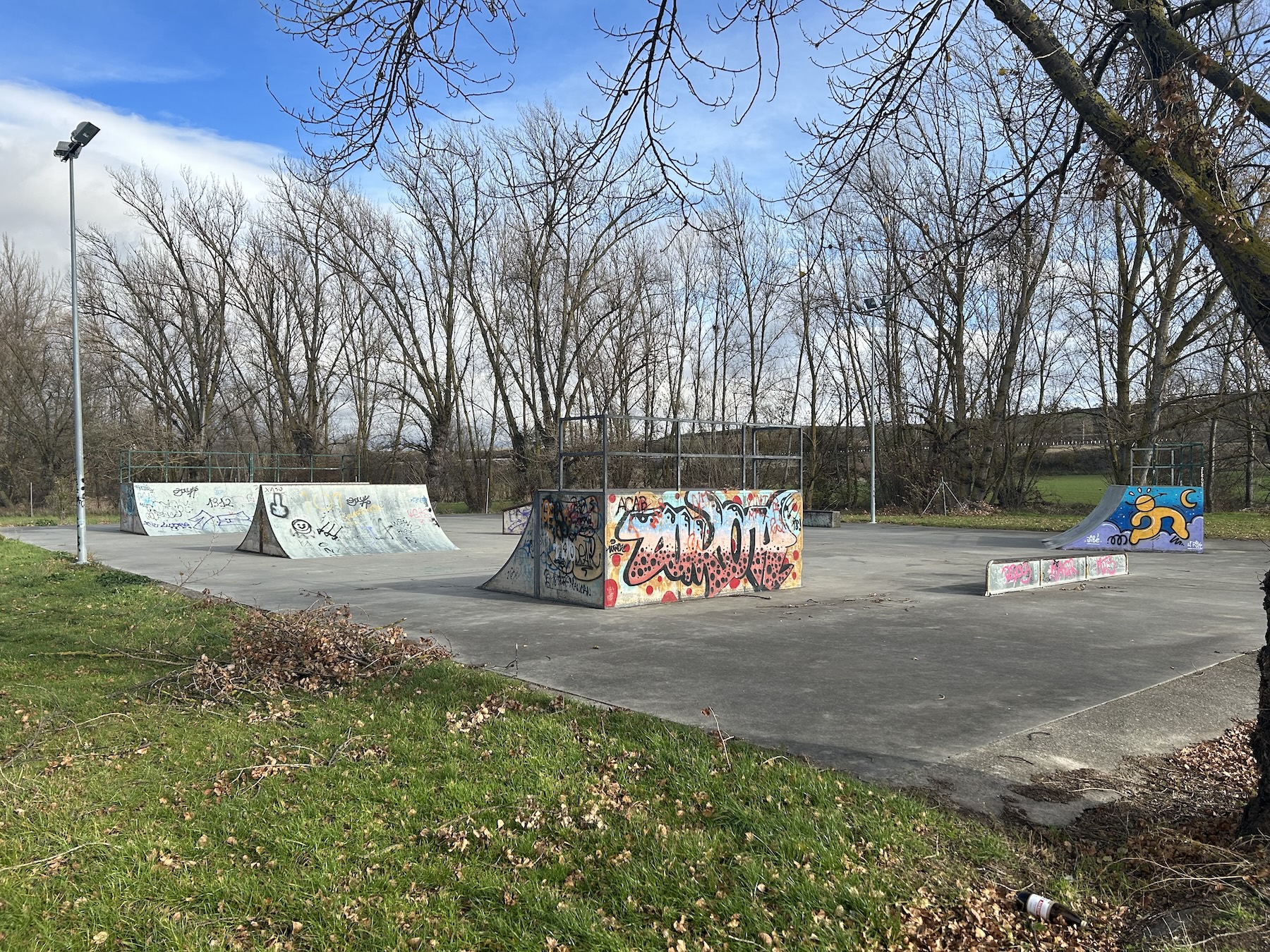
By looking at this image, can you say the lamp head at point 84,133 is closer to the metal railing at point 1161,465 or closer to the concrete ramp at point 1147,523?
the concrete ramp at point 1147,523

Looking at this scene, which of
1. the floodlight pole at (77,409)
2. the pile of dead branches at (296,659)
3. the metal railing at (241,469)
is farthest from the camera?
the metal railing at (241,469)

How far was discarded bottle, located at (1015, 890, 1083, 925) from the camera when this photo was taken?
284 cm

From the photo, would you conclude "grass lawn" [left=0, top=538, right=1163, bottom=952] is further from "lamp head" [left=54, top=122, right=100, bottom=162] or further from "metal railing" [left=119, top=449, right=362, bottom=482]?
"metal railing" [left=119, top=449, right=362, bottom=482]

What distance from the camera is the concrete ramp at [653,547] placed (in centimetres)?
1020

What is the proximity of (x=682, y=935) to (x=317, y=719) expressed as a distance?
3184 millimetres

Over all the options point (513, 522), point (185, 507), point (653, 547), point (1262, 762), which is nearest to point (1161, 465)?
point (513, 522)

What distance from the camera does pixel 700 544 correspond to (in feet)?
36.0

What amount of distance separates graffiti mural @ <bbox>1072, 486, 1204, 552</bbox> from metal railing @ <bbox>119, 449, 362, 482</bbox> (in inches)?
941

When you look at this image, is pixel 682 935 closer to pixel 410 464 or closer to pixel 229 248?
pixel 410 464

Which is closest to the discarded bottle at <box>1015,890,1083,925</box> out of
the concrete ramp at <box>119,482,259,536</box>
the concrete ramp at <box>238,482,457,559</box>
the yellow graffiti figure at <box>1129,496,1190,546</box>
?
the concrete ramp at <box>238,482,457,559</box>

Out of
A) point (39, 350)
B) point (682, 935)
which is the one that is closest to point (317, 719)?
point (682, 935)

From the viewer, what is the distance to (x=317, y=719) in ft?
16.9

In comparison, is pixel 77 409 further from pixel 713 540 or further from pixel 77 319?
pixel 713 540

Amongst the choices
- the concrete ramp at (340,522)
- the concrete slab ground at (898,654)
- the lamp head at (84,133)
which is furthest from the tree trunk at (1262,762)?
the lamp head at (84,133)
